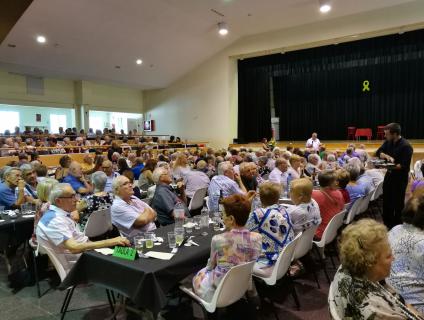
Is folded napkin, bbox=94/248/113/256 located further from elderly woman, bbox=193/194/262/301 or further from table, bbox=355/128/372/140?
table, bbox=355/128/372/140

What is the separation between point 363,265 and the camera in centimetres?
150

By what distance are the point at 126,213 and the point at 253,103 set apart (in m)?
13.4

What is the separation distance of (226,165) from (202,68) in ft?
41.1

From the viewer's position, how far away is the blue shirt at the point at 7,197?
430 centimetres

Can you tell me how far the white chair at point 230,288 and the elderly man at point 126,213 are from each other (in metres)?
1.13

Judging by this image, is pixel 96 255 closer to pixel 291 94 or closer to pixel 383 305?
pixel 383 305

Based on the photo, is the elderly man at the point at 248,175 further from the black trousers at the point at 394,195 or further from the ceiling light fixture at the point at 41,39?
the ceiling light fixture at the point at 41,39

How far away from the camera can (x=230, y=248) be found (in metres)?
2.17

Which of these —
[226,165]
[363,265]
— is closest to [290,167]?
[226,165]

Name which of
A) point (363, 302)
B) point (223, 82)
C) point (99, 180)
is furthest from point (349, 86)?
Answer: point (363, 302)

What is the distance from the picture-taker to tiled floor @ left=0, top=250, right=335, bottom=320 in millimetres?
2914

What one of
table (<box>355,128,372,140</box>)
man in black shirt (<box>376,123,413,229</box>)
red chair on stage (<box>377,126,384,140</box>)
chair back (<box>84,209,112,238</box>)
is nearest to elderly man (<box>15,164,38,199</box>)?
chair back (<box>84,209,112,238</box>)

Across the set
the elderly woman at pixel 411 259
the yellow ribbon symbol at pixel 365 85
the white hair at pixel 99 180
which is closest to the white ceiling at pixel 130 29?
the yellow ribbon symbol at pixel 365 85

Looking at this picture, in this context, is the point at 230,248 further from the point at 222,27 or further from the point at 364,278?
the point at 222,27
